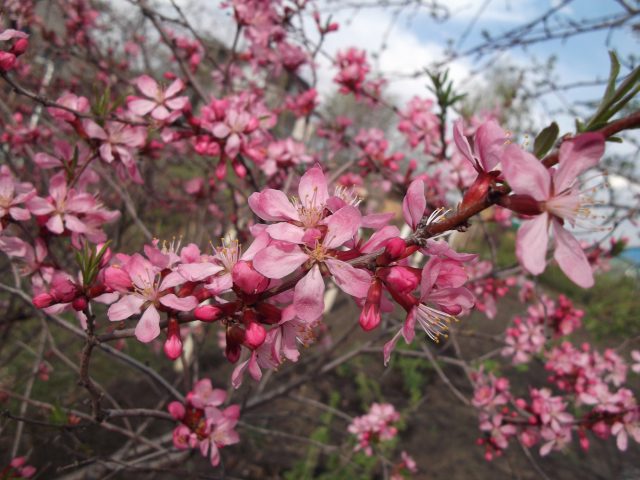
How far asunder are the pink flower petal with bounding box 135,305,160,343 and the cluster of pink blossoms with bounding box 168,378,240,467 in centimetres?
69

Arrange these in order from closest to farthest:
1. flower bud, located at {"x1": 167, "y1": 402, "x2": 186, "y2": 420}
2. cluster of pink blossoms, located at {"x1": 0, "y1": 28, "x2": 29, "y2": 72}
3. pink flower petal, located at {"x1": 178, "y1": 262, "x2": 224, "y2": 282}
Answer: pink flower petal, located at {"x1": 178, "y1": 262, "x2": 224, "y2": 282} → cluster of pink blossoms, located at {"x1": 0, "y1": 28, "x2": 29, "y2": 72} → flower bud, located at {"x1": 167, "y1": 402, "x2": 186, "y2": 420}

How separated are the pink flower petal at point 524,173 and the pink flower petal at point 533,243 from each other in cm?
5

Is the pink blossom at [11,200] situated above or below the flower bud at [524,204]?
below

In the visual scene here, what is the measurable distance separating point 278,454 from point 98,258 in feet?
15.2

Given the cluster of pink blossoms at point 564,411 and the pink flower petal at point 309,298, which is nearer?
the pink flower petal at point 309,298

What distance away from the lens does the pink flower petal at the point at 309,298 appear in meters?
0.87

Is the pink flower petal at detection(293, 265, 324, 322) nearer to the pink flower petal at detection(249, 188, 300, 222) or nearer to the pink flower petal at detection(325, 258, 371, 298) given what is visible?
the pink flower petal at detection(325, 258, 371, 298)

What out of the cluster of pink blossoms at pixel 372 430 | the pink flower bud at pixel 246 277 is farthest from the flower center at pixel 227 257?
the cluster of pink blossoms at pixel 372 430

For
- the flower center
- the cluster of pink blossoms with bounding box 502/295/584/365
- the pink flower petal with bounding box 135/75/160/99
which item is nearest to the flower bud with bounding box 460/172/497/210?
the flower center

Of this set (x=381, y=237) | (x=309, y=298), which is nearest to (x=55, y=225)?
(x=309, y=298)

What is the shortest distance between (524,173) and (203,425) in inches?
58.6

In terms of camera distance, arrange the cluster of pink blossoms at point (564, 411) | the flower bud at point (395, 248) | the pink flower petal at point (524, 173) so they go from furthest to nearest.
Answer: the cluster of pink blossoms at point (564, 411)
the flower bud at point (395, 248)
the pink flower petal at point (524, 173)

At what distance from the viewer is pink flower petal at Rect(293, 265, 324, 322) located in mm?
872

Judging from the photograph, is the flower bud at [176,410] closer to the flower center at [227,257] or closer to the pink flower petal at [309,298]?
the flower center at [227,257]
